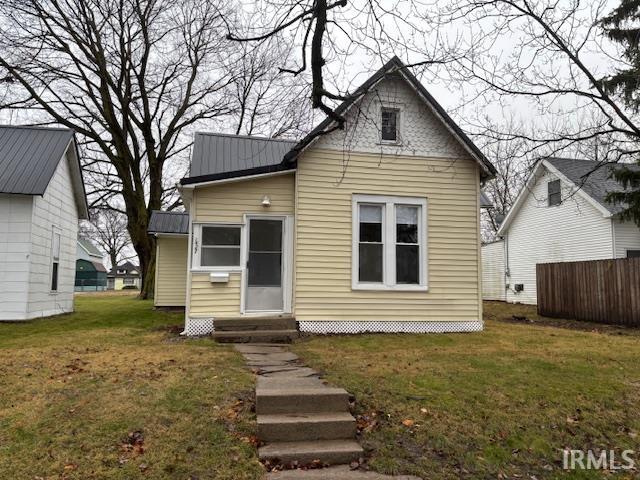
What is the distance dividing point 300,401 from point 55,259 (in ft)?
38.5

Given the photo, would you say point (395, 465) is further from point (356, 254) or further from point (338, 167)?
point (338, 167)

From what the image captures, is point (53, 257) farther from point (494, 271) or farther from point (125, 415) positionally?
point (494, 271)

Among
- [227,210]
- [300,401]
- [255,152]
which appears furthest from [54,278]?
[300,401]

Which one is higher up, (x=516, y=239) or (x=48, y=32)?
(x=48, y=32)

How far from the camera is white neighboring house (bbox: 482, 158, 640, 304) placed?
16.9 metres

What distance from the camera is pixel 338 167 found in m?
9.95

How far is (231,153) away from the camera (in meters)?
12.6

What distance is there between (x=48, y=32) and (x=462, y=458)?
2174cm

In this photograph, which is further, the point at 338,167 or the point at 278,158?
the point at 278,158

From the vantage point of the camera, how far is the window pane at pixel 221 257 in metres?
9.60

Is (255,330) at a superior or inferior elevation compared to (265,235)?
inferior

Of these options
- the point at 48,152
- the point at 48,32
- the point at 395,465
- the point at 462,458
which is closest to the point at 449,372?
the point at 462,458

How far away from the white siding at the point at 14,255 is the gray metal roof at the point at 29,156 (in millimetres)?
365

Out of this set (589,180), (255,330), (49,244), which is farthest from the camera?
(589,180)
